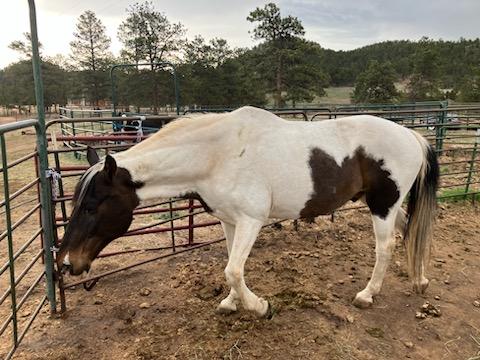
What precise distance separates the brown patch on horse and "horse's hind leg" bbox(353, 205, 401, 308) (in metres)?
0.06

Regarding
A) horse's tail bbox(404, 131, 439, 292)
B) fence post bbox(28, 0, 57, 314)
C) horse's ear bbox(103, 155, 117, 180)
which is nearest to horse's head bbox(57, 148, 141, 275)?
horse's ear bbox(103, 155, 117, 180)

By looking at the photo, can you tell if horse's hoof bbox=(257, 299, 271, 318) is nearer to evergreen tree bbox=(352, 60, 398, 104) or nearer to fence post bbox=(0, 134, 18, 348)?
fence post bbox=(0, 134, 18, 348)

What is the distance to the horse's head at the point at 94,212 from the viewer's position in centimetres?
220

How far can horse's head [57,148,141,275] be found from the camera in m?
2.20

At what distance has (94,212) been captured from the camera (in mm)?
2225

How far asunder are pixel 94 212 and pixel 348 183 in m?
1.80

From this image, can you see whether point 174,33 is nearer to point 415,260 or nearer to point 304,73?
point 304,73

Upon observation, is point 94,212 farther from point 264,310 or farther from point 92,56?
point 92,56

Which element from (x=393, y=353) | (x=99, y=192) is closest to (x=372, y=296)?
(x=393, y=353)

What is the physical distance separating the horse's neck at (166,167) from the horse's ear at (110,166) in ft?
0.43

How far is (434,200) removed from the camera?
10.2 feet

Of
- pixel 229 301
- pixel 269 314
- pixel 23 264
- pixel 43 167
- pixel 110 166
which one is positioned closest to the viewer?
pixel 110 166

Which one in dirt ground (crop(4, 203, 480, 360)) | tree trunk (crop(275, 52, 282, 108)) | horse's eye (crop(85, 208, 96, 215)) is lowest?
dirt ground (crop(4, 203, 480, 360))

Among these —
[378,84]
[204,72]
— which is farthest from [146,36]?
[378,84]
